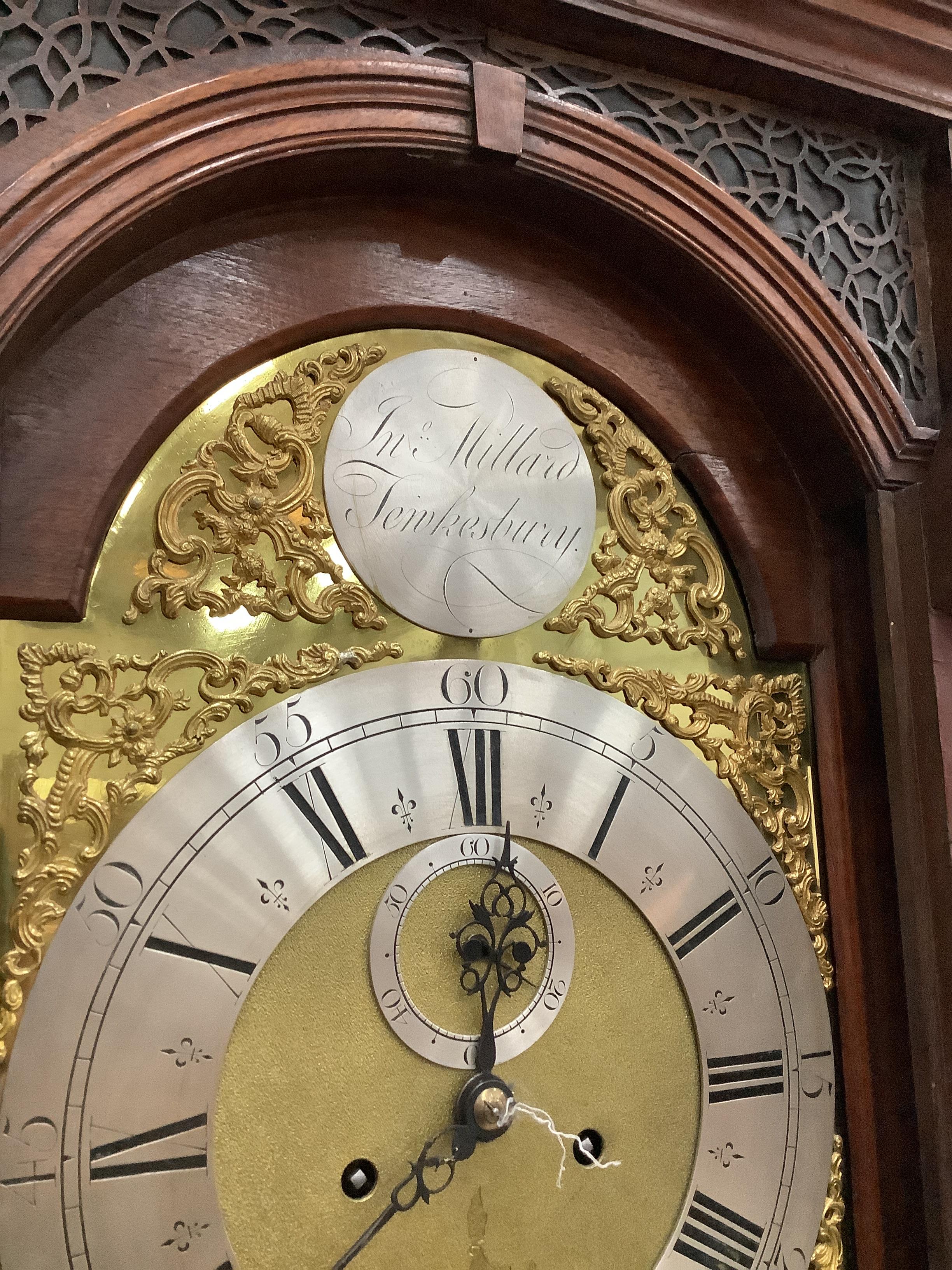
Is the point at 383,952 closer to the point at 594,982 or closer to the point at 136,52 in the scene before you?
the point at 594,982

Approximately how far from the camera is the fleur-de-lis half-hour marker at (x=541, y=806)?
43.3 inches

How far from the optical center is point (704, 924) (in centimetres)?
117

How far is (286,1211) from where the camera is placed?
0.96 metres

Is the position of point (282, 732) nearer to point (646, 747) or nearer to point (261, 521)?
point (261, 521)

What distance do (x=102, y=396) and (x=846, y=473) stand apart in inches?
35.5

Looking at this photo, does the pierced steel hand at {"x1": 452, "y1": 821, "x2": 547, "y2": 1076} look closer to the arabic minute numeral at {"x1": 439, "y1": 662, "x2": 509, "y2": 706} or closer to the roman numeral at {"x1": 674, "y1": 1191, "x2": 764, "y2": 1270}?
the arabic minute numeral at {"x1": 439, "y1": 662, "x2": 509, "y2": 706}

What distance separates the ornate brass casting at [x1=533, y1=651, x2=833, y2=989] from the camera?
1199mm

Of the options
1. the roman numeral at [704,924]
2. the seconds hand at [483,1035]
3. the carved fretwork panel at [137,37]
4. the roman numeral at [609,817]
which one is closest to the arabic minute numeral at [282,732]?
the seconds hand at [483,1035]

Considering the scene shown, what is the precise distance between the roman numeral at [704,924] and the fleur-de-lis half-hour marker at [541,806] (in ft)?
0.70

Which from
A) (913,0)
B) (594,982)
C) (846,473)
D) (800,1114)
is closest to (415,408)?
(846,473)

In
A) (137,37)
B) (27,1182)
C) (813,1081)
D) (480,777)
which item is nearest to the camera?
(27,1182)

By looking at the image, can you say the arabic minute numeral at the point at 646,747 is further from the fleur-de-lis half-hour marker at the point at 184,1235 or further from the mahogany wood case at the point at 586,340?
the fleur-de-lis half-hour marker at the point at 184,1235

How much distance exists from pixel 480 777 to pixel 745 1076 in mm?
481

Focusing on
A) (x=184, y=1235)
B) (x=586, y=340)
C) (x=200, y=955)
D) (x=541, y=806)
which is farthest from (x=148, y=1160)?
(x=586, y=340)
